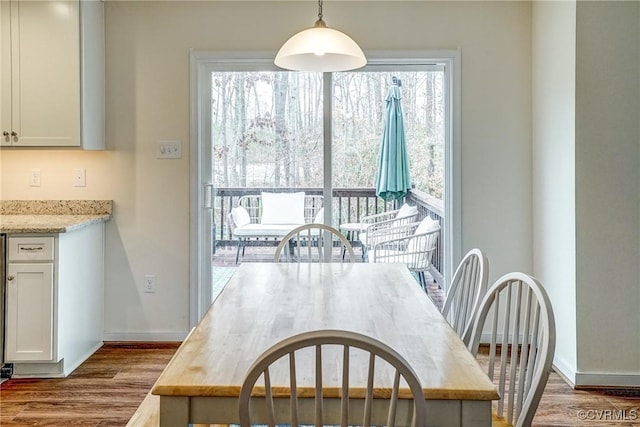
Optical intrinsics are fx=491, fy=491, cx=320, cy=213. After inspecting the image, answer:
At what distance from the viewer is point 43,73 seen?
306cm

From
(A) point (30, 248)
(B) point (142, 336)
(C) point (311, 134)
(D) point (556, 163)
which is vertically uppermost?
(C) point (311, 134)

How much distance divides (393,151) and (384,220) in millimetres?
494

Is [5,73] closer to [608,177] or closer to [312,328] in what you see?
[312,328]

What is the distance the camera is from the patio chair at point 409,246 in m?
3.43

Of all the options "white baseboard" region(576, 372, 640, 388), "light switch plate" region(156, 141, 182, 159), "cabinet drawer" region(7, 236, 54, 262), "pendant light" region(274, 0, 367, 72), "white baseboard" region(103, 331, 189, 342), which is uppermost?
"pendant light" region(274, 0, 367, 72)

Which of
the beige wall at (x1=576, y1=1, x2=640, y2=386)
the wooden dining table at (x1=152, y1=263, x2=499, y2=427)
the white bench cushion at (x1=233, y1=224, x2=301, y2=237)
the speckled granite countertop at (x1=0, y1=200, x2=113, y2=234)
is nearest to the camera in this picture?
the wooden dining table at (x1=152, y1=263, x2=499, y2=427)

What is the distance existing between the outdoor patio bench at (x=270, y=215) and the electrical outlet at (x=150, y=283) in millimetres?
608

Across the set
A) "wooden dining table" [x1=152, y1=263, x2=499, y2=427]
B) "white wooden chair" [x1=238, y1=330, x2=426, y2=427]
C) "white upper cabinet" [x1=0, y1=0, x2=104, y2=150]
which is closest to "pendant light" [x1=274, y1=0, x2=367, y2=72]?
"wooden dining table" [x1=152, y1=263, x2=499, y2=427]

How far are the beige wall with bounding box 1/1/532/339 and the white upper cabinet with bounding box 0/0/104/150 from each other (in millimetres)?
294

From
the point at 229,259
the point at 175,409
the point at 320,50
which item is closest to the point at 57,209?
the point at 229,259

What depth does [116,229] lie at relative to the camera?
3414 mm

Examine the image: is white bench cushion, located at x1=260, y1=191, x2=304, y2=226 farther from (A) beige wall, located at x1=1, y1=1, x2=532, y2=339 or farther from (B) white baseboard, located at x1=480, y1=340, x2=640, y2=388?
(B) white baseboard, located at x1=480, y1=340, x2=640, y2=388

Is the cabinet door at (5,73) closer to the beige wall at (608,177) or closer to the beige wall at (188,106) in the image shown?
the beige wall at (188,106)

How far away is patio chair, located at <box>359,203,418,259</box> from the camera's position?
351cm
